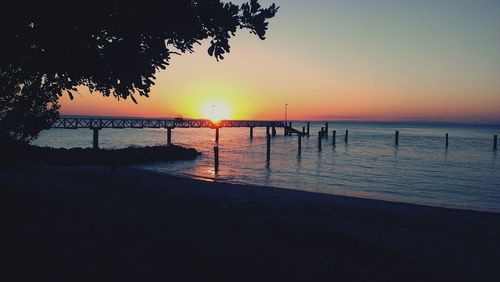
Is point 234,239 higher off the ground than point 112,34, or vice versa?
point 112,34

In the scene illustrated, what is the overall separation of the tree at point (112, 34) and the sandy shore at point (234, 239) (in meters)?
2.99

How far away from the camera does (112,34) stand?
7.09m

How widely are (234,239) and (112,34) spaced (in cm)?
462

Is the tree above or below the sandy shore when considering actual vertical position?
above

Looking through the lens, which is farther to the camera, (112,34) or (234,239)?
(234,239)

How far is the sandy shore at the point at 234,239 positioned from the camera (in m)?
6.59

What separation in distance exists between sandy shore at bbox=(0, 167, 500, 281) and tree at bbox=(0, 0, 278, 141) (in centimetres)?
299

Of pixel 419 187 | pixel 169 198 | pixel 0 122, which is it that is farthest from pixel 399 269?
pixel 419 187

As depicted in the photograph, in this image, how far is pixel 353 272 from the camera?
6.67 metres

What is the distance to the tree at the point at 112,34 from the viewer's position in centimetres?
625

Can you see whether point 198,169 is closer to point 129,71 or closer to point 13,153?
point 13,153

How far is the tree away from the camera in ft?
20.5

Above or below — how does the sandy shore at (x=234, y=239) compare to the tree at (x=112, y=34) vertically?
below

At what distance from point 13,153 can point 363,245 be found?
70.3 feet
